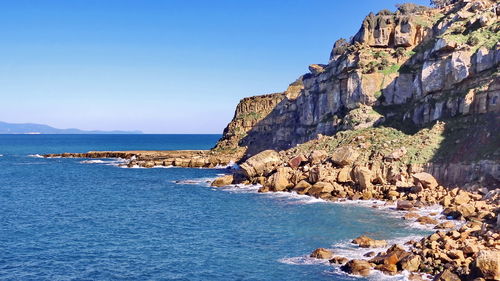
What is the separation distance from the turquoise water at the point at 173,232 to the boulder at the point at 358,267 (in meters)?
0.83

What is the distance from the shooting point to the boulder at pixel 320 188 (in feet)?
217

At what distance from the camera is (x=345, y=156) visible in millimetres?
70000

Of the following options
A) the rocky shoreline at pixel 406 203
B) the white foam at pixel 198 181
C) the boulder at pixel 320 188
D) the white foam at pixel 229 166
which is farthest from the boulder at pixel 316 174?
the white foam at pixel 229 166

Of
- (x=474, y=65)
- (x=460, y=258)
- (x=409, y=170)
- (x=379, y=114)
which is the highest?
(x=474, y=65)

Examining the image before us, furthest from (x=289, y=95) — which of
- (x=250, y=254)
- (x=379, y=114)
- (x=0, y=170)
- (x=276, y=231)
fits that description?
(x=250, y=254)

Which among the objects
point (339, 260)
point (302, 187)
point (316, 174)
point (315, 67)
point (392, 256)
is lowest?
point (339, 260)

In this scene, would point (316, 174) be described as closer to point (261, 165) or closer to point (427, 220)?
point (261, 165)

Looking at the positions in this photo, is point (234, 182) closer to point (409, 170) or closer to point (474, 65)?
point (409, 170)

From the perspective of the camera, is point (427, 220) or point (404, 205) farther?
point (404, 205)

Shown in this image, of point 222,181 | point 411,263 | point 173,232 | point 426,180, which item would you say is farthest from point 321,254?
point 222,181

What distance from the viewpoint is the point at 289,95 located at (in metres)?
133

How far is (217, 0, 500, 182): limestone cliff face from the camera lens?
67.1m

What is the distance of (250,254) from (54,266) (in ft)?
50.1

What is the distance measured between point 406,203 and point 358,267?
82.8 feet
